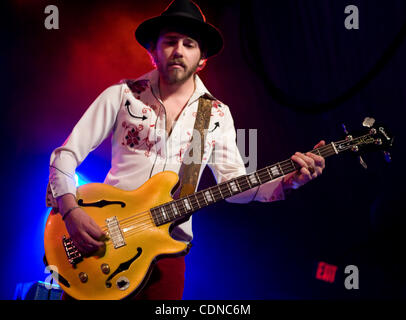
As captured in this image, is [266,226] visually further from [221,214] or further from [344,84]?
[344,84]

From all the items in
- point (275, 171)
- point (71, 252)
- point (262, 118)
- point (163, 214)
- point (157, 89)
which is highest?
point (262, 118)

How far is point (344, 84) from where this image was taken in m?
3.76

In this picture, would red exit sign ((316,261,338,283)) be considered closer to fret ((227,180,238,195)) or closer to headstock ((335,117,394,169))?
headstock ((335,117,394,169))

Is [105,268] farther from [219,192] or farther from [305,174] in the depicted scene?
[305,174]

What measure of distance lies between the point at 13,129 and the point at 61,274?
2.70m

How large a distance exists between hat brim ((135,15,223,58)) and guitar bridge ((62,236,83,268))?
159cm

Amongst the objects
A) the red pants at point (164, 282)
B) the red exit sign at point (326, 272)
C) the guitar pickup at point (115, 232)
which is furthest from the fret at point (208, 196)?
the red exit sign at point (326, 272)

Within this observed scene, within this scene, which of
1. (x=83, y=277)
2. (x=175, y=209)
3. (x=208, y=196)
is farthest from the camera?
(x=208, y=196)

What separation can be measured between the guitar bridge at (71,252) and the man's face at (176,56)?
1278 millimetres

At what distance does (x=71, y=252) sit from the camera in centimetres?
201

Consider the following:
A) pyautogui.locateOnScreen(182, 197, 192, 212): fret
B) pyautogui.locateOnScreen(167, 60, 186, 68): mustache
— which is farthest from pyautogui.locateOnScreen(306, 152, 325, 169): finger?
pyautogui.locateOnScreen(167, 60, 186, 68): mustache

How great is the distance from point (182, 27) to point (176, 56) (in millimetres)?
257

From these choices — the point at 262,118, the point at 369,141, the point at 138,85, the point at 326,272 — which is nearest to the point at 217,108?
the point at 138,85

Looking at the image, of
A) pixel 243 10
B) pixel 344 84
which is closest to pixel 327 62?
pixel 344 84
